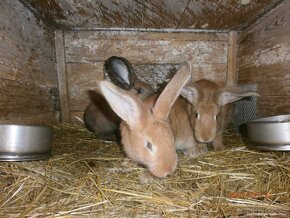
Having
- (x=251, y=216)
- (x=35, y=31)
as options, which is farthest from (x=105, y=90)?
(x=35, y=31)

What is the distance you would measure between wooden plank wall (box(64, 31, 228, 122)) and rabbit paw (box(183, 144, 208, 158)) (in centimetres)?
146

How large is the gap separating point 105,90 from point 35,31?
1803 millimetres

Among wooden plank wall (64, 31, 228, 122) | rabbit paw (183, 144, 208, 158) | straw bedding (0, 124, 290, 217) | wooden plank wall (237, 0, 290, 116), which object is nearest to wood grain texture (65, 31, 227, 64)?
wooden plank wall (64, 31, 228, 122)

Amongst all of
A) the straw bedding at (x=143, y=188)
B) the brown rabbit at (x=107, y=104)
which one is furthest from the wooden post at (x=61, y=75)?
the straw bedding at (x=143, y=188)

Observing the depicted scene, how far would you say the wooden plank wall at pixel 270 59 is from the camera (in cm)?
312

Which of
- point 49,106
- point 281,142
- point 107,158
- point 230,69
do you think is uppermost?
point 230,69

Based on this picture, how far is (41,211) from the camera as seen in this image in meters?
1.97

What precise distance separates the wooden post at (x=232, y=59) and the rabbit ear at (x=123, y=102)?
217 cm

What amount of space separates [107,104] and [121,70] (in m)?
0.58

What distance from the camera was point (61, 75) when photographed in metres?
4.32

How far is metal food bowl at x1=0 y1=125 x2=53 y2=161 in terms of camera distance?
2.35m

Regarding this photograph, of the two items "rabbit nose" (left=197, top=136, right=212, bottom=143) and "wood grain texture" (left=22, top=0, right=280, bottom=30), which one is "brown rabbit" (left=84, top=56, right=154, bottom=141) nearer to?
"wood grain texture" (left=22, top=0, right=280, bottom=30)

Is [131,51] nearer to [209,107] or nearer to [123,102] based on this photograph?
[209,107]

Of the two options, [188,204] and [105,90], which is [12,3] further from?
[188,204]
